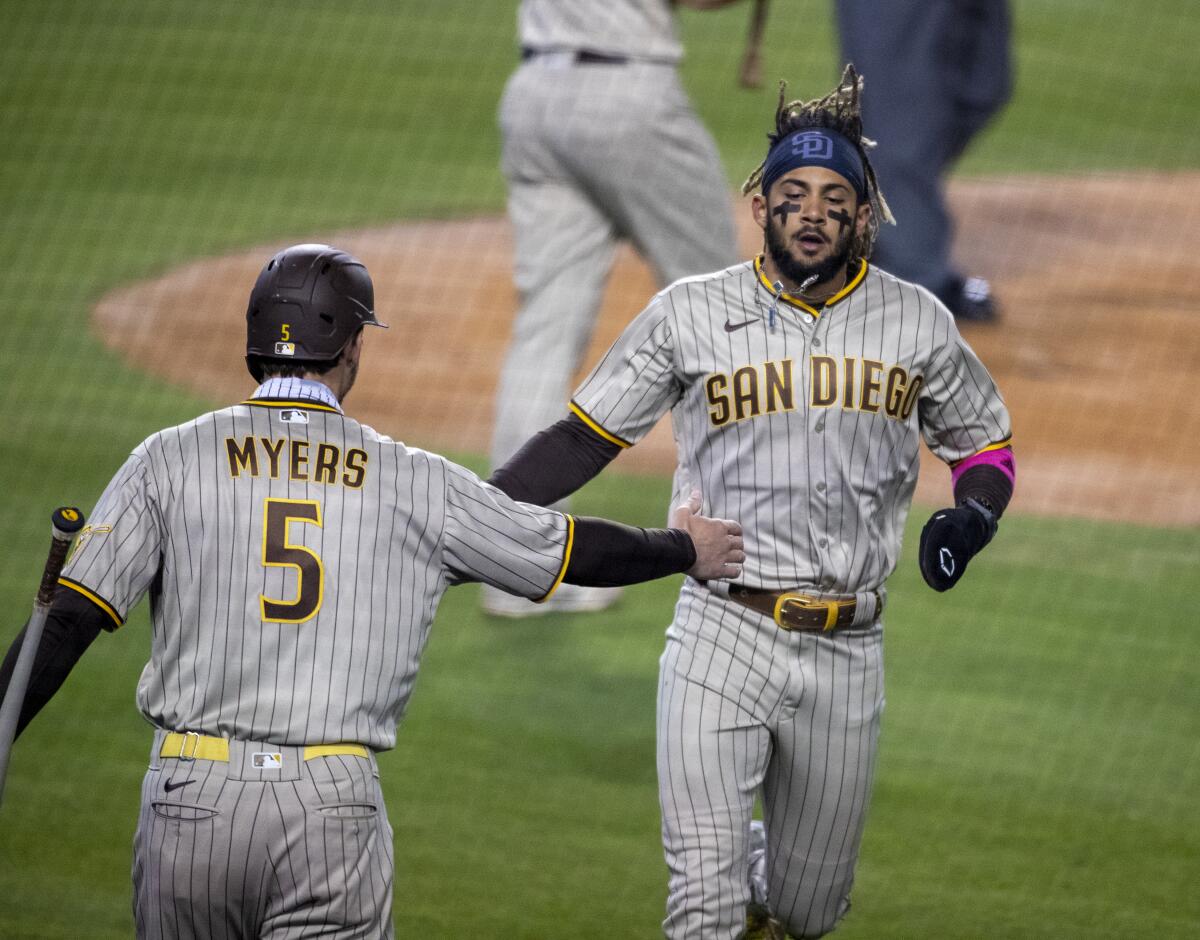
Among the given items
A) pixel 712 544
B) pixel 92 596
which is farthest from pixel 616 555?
pixel 92 596

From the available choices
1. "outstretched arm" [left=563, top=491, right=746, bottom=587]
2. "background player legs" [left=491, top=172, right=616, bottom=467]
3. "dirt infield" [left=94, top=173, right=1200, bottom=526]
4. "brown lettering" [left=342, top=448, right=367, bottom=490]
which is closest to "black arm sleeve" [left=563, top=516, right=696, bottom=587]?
"outstretched arm" [left=563, top=491, right=746, bottom=587]

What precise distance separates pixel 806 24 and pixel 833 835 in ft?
51.7

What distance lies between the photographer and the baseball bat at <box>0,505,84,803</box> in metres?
2.75

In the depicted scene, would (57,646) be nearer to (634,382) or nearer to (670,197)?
(634,382)

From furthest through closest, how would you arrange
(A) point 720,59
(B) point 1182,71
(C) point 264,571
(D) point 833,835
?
(B) point 1182,71 → (A) point 720,59 → (D) point 833,835 → (C) point 264,571

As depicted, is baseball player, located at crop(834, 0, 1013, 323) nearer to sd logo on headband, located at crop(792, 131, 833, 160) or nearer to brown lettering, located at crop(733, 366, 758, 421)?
sd logo on headband, located at crop(792, 131, 833, 160)

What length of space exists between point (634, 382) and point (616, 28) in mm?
2329

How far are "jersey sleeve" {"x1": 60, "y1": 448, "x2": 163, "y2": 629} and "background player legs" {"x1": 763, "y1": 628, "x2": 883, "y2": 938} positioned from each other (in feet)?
3.96

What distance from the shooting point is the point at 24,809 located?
464cm

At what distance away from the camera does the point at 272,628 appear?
280 centimetres

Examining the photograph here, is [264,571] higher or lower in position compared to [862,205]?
lower

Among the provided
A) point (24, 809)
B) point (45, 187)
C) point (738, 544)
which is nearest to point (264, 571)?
point (738, 544)

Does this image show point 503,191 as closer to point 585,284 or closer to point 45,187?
point 45,187

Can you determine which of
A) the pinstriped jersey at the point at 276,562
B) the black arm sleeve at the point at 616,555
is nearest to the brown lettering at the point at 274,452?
the pinstriped jersey at the point at 276,562
